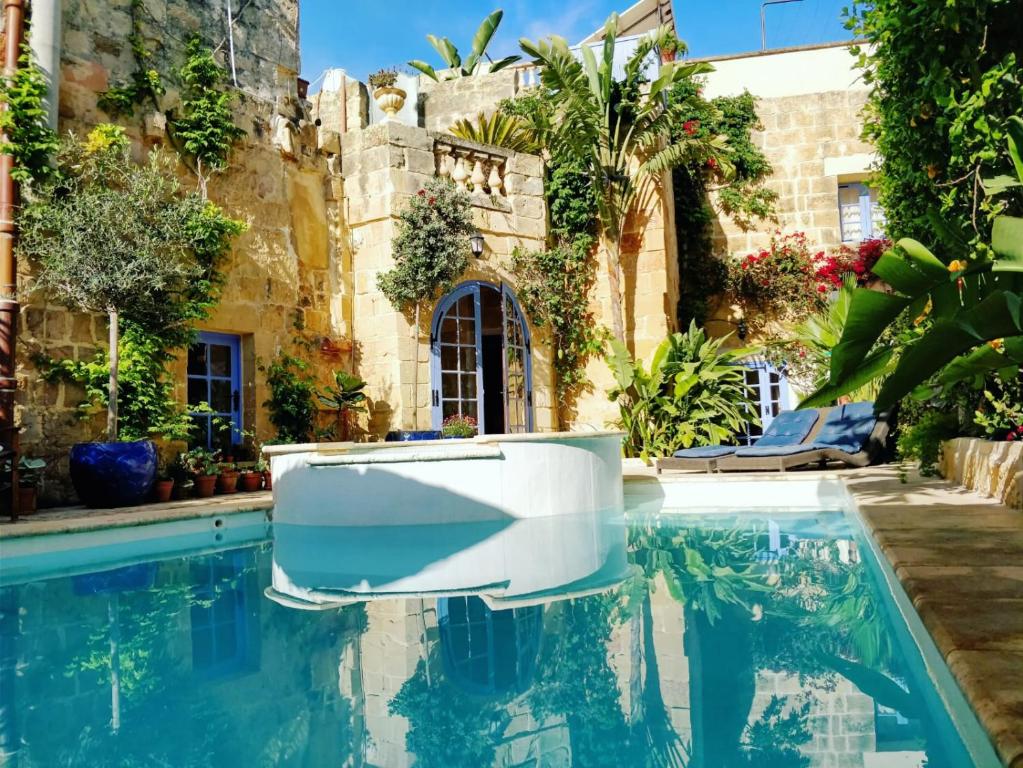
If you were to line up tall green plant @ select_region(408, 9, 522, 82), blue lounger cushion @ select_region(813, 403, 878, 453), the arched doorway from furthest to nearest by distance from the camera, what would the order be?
1. tall green plant @ select_region(408, 9, 522, 82)
2. the arched doorway
3. blue lounger cushion @ select_region(813, 403, 878, 453)

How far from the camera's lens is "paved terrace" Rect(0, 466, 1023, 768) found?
141cm

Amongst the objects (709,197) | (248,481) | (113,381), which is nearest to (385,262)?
(248,481)

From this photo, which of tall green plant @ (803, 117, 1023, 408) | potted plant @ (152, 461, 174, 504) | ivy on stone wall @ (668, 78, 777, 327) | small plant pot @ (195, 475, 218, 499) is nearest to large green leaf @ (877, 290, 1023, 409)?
tall green plant @ (803, 117, 1023, 408)

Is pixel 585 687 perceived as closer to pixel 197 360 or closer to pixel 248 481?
pixel 248 481

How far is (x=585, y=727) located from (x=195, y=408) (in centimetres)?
700

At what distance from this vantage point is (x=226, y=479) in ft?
26.9

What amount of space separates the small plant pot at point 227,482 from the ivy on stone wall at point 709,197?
7462 millimetres

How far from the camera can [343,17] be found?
100.0ft

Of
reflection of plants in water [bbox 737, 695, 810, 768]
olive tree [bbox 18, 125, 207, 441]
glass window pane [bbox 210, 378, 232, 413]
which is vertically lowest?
reflection of plants in water [bbox 737, 695, 810, 768]

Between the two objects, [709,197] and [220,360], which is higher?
[709,197]

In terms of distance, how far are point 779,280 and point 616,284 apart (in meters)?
3.37

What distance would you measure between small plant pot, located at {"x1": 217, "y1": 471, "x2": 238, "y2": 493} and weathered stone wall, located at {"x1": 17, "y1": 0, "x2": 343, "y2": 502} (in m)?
0.78

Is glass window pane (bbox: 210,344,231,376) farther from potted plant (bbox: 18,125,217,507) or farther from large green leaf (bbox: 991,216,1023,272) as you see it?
large green leaf (bbox: 991,216,1023,272)

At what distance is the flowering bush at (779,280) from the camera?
1262 centimetres
